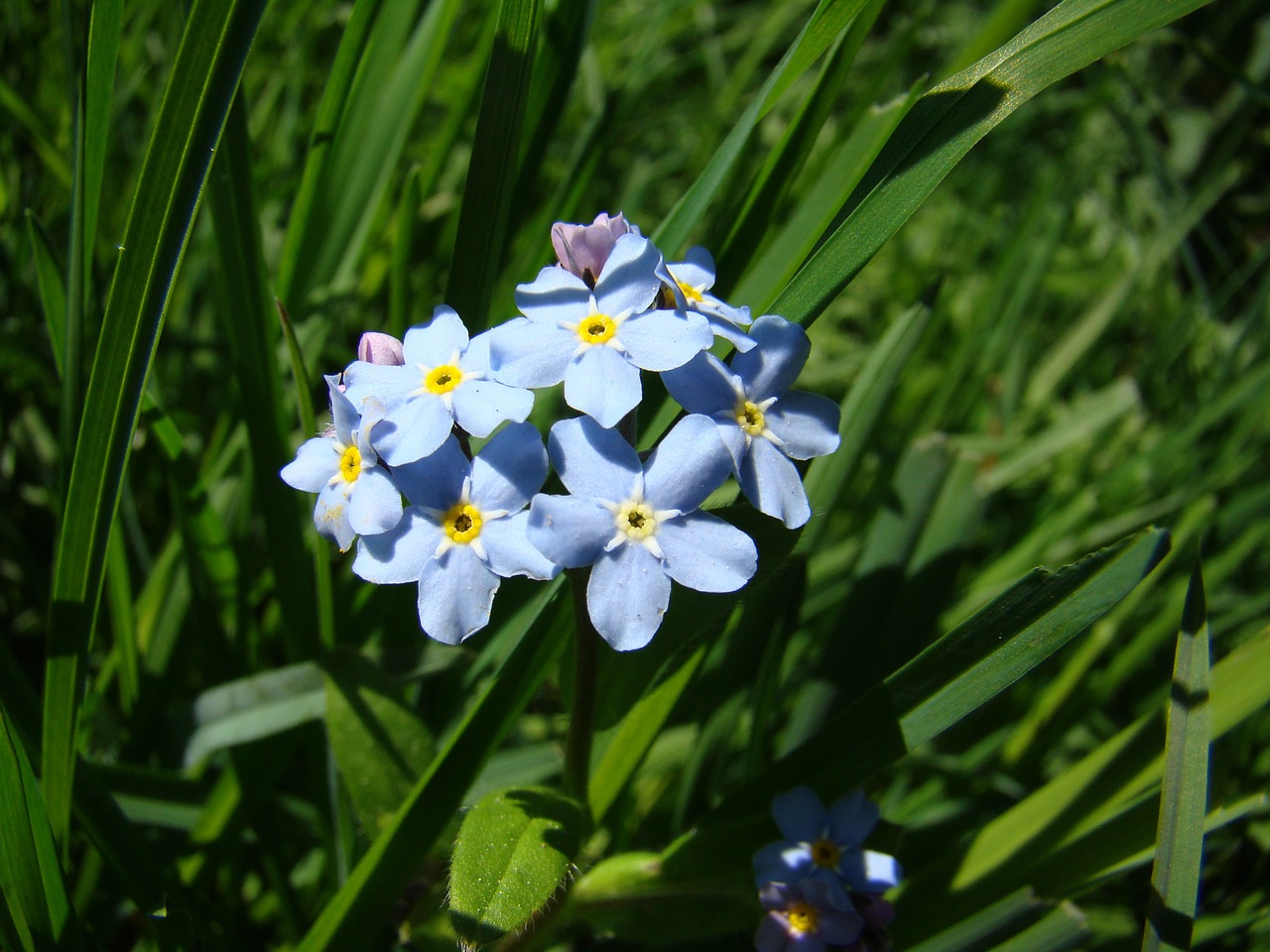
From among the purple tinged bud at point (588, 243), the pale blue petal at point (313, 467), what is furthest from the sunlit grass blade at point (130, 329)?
the purple tinged bud at point (588, 243)

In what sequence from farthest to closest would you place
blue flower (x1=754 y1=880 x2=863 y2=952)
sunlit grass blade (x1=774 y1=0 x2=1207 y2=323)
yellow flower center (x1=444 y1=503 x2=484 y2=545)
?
blue flower (x1=754 y1=880 x2=863 y2=952), sunlit grass blade (x1=774 y1=0 x2=1207 y2=323), yellow flower center (x1=444 y1=503 x2=484 y2=545)

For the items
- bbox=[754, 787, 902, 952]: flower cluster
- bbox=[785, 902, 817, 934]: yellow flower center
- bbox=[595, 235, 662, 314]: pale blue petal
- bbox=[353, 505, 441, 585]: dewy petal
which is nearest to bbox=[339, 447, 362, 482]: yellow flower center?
bbox=[353, 505, 441, 585]: dewy petal

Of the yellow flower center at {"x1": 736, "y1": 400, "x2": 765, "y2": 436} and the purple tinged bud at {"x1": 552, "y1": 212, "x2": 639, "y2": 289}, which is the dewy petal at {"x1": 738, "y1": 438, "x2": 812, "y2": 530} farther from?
the purple tinged bud at {"x1": 552, "y1": 212, "x2": 639, "y2": 289}

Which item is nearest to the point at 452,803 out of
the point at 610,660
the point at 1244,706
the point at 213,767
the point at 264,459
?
the point at 610,660

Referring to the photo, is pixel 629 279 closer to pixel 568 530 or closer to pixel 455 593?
pixel 568 530

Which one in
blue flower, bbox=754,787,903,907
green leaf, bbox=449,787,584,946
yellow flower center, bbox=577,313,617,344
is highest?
yellow flower center, bbox=577,313,617,344
